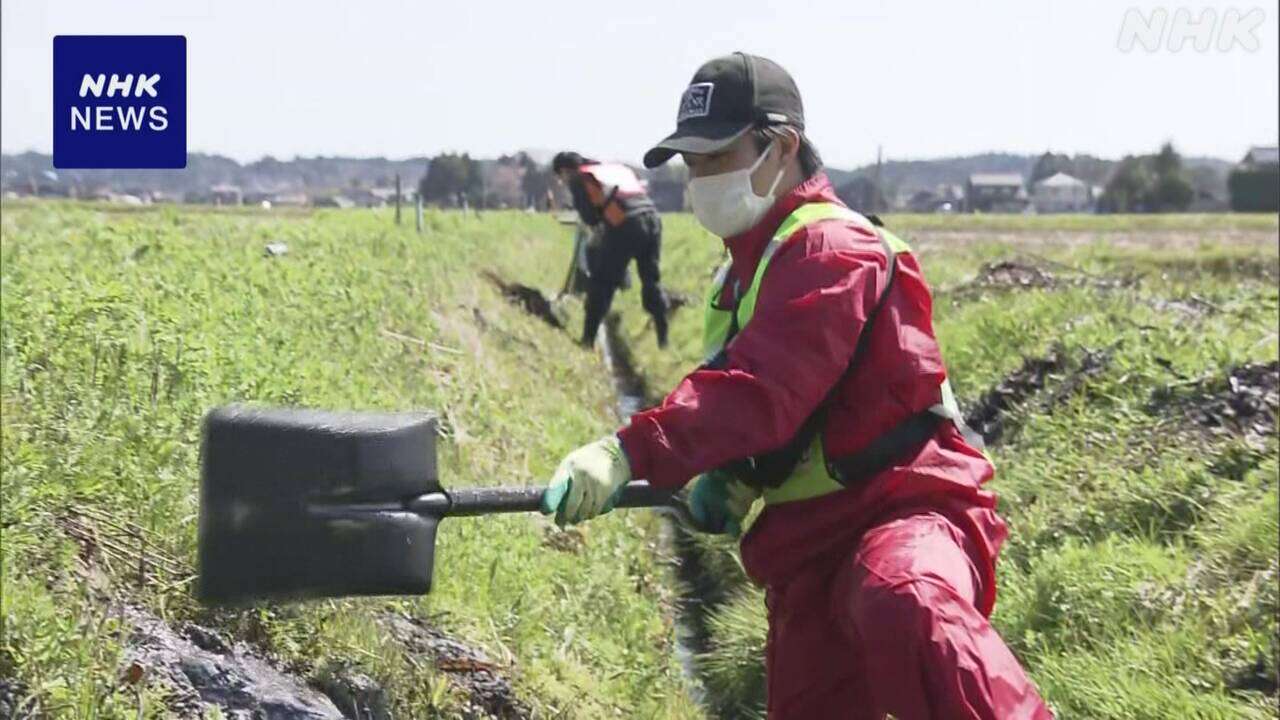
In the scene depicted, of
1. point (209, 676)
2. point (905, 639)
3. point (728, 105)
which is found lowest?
point (209, 676)

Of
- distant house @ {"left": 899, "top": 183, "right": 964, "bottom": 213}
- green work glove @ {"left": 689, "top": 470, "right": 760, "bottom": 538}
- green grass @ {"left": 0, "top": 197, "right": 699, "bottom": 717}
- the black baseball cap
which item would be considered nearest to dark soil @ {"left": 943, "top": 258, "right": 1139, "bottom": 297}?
green grass @ {"left": 0, "top": 197, "right": 699, "bottom": 717}

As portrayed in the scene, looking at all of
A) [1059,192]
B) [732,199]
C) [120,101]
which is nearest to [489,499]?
[732,199]

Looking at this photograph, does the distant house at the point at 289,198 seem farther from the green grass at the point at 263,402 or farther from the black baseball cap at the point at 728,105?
the black baseball cap at the point at 728,105

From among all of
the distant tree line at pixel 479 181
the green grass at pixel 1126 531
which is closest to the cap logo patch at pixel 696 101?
the green grass at pixel 1126 531

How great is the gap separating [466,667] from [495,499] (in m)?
1.01

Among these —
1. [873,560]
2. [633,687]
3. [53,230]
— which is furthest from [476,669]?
[53,230]

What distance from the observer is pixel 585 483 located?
2.65 meters

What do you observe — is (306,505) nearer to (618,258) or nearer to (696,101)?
(696,101)

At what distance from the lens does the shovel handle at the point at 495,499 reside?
301cm

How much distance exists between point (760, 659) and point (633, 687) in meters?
0.67

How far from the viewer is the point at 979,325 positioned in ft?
28.6

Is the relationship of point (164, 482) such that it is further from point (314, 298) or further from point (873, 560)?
point (314, 298)

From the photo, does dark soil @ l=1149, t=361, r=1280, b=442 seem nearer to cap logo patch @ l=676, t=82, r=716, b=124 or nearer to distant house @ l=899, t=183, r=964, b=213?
cap logo patch @ l=676, t=82, r=716, b=124

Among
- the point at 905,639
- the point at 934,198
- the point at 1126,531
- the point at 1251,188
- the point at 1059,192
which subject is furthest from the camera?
the point at 1059,192
